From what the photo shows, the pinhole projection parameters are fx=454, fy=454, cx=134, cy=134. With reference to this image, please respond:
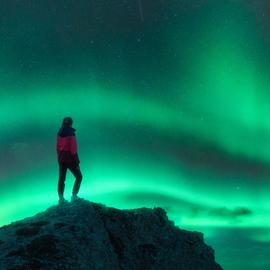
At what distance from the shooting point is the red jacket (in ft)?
70.3

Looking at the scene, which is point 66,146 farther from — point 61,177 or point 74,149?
point 61,177

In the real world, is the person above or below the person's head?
below

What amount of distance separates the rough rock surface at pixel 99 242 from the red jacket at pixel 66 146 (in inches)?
86.8

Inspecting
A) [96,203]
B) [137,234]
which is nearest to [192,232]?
[137,234]

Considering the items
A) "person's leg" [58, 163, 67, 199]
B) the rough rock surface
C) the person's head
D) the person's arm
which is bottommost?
the rough rock surface

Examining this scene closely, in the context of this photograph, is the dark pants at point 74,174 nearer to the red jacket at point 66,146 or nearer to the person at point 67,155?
the person at point 67,155

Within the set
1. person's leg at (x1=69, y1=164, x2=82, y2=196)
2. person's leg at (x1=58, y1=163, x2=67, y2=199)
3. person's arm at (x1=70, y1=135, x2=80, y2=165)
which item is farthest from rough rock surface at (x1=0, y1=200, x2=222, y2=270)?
person's arm at (x1=70, y1=135, x2=80, y2=165)

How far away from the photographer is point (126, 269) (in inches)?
716

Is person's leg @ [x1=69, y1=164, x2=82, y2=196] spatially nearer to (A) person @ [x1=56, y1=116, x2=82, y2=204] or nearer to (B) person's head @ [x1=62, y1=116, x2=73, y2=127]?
(A) person @ [x1=56, y1=116, x2=82, y2=204]

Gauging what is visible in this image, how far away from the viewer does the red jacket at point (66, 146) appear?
70.3 feet

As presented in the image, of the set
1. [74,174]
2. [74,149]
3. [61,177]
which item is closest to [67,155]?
[74,149]

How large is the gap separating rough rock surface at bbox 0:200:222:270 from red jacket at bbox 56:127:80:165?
86.8 inches

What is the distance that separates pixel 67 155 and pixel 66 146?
444mm

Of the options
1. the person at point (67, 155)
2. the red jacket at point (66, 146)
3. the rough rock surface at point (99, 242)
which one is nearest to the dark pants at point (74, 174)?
the person at point (67, 155)
